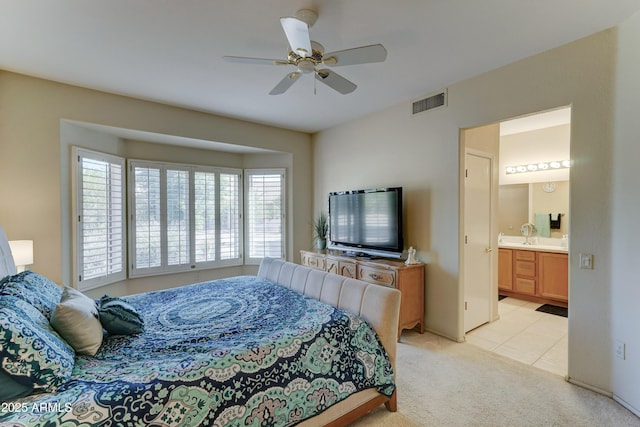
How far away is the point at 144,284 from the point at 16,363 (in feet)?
11.1

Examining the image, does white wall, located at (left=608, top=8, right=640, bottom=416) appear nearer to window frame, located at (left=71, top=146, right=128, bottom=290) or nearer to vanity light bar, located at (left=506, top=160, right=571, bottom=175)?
vanity light bar, located at (left=506, top=160, right=571, bottom=175)

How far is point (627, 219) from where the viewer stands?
2.16 metres

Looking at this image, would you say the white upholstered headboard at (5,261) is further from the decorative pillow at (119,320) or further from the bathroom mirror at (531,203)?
the bathroom mirror at (531,203)

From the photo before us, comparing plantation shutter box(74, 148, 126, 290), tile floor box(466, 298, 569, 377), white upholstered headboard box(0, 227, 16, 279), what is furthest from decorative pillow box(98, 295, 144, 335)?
tile floor box(466, 298, 569, 377)

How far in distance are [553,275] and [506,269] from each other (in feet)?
2.07

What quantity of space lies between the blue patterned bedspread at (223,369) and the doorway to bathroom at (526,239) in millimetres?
1993

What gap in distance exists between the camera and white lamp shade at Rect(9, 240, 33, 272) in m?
2.63

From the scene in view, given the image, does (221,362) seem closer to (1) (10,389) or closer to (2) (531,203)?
Answer: (1) (10,389)

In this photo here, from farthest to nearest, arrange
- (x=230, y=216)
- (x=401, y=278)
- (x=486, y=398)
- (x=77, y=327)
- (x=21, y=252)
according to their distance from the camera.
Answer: (x=230, y=216) < (x=401, y=278) < (x=21, y=252) < (x=486, y=398) < (x=77, y=327)

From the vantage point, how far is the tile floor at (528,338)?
288cm

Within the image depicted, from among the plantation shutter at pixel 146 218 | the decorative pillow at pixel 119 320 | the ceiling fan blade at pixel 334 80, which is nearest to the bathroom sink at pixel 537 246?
the ceiling fan blade at pixel 334 80

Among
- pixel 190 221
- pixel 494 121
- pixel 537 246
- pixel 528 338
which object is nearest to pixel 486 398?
pixel 528 338

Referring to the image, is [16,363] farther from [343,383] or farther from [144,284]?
[144,284]

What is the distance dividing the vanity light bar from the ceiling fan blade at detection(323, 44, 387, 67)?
423 cm
